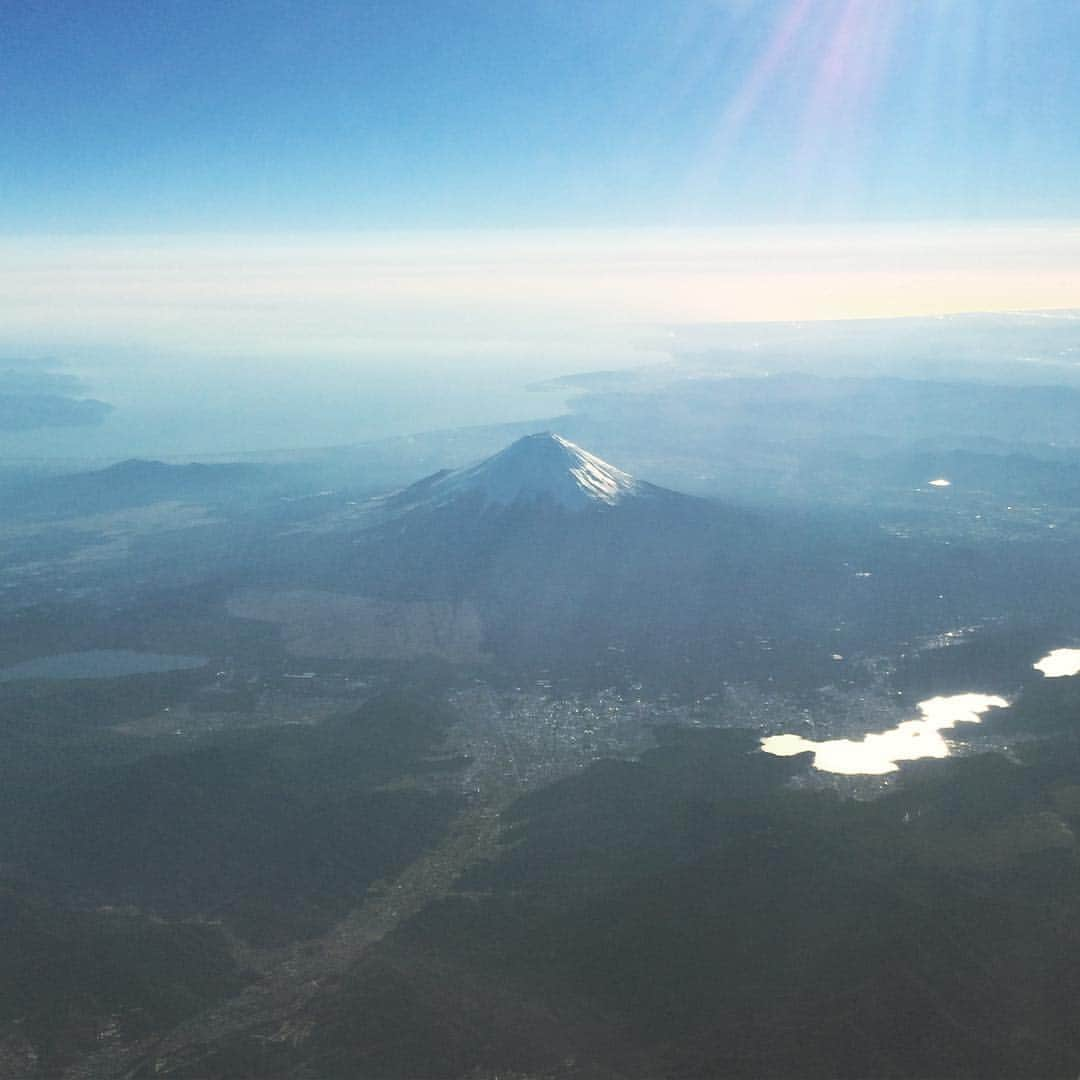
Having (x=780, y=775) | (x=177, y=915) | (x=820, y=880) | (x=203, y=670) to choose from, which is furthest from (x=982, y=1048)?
(x=203, y=670)

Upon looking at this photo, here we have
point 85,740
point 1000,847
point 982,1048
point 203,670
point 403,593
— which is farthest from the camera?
point 403,593

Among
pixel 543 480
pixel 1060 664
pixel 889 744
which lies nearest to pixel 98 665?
pixel 543 480

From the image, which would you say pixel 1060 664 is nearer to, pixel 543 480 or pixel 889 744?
pixel 889 744

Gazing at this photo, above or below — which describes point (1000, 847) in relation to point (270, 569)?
below

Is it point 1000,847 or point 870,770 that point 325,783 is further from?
point 1000,847

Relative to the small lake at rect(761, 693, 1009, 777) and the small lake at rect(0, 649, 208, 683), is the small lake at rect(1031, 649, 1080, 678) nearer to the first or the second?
the small lake at rect(761, 693, 1009, 777)

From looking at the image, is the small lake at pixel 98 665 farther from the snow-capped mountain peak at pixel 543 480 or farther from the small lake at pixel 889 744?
the small lake at pixel 889 744

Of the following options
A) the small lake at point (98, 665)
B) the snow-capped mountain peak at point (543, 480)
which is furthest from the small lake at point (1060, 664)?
the small lake at point (98, 665)
